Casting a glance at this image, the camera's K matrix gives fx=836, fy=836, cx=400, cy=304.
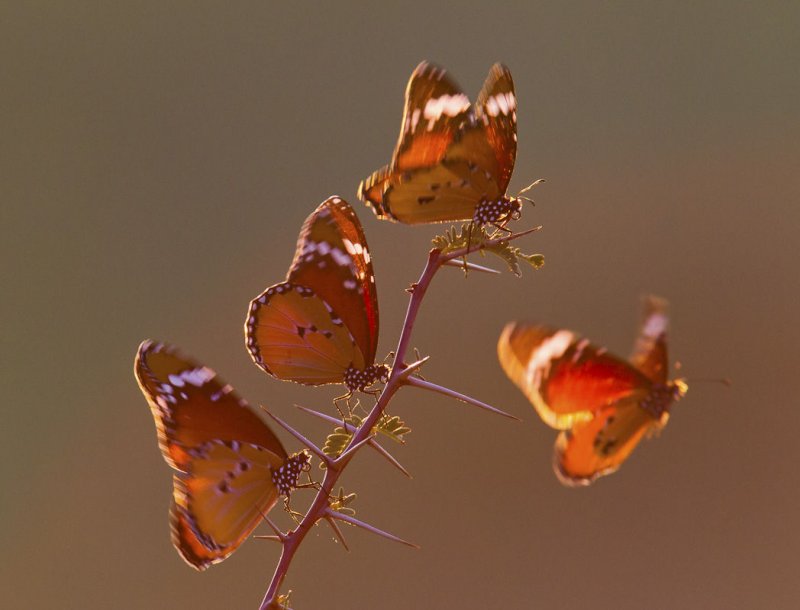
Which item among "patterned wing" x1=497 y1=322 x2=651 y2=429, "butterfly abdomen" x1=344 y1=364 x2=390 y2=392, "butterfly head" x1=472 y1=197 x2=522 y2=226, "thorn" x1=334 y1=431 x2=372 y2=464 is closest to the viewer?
"patterned wing" x1=497 y1=322 x2=651 y2=429

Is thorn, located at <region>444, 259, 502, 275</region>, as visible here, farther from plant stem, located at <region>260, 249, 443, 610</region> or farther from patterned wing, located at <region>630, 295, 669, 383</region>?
patterned wing, located at <region>630, 295, 669, 383</region>

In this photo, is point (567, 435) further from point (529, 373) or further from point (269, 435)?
point (269, 435)

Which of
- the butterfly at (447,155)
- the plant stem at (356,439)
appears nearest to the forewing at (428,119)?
the butterfly at (447,155)

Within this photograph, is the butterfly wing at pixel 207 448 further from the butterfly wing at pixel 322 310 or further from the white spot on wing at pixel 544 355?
the white spot on wing at pixel 544 355

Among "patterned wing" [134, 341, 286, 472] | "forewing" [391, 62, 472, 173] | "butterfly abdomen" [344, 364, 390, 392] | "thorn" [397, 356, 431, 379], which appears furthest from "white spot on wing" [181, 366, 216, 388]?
"forewing" [391, 62, 472, 173]

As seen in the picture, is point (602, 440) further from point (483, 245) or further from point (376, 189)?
point (376, 189)

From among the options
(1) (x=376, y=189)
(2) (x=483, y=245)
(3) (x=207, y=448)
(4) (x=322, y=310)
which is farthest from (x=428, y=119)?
(3) (x=207, y=448)

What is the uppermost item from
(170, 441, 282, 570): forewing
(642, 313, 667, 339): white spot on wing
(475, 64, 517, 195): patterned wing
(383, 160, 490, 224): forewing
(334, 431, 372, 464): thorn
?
(475, 64, 517, 195): patterned wing

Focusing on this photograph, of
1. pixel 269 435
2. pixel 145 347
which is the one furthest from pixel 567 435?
pixel 145 347
